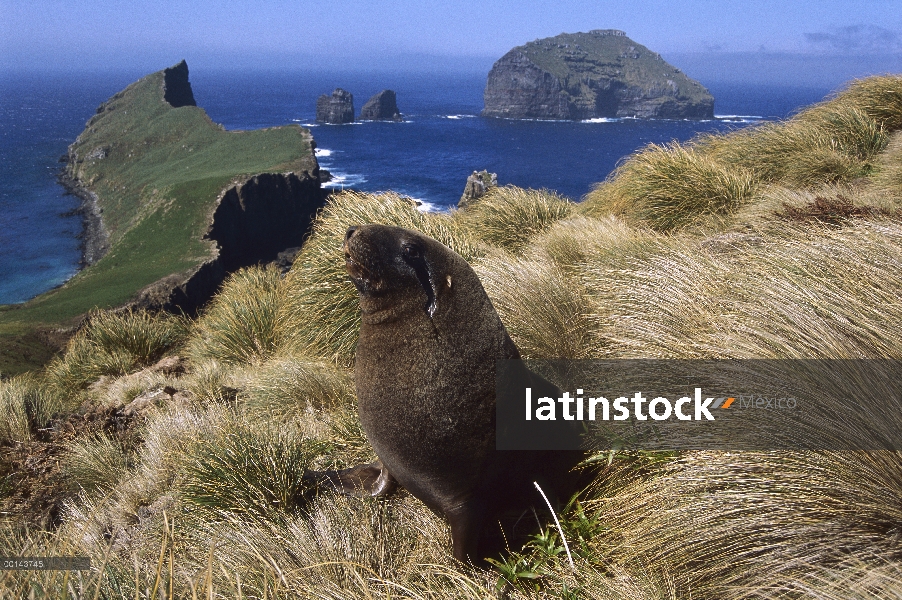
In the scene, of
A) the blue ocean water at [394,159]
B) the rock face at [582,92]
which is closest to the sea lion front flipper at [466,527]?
the blue ocean water at [394,159]

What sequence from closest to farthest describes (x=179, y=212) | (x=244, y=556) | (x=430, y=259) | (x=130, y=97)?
(x=430, y=259) < (x=244, y=556) < (x=179, y=212) < (x=130, y=97)

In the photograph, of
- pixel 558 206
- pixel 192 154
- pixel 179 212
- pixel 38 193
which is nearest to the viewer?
pixel 558 206

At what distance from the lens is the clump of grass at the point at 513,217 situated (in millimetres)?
9586

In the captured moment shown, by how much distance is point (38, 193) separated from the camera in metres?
105

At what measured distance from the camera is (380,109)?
172m

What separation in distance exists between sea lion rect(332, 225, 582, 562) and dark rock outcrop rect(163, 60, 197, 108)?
137 m

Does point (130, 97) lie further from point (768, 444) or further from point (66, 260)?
point (768, 444)

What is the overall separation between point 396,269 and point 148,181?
99.1m

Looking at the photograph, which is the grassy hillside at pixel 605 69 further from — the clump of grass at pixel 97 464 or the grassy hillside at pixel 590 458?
the clump of grass at pixel 97 464

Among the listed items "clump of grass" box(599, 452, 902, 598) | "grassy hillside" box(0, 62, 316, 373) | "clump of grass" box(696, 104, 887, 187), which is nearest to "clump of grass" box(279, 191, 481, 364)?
"clump of grass" box(599, 452, 902, 598)

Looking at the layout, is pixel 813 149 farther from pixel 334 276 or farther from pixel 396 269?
pixel 396 269

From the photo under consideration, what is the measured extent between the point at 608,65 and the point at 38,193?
514 feet

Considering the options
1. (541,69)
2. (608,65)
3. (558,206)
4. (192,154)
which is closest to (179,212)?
(192,154)

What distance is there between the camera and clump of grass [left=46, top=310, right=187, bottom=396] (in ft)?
30.6
